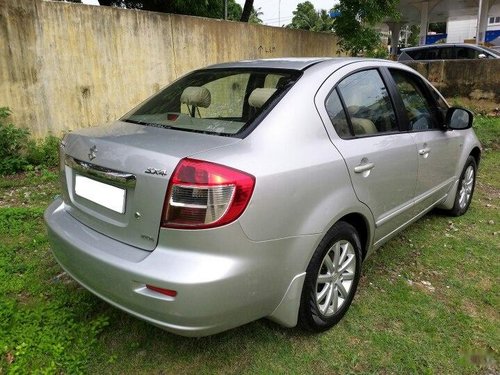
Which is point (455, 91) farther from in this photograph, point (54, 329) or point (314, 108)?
point (54, 329)

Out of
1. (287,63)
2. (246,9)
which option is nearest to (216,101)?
(287,63)

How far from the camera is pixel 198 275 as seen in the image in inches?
71.7

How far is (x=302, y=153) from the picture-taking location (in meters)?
2.17

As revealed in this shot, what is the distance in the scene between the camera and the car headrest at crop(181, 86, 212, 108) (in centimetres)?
282

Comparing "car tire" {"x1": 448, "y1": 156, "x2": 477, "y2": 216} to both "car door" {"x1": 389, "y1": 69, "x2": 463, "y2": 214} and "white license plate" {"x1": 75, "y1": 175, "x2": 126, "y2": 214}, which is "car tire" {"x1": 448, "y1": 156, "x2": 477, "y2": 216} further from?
"white license plate" {"x1": 75, "y1": 175, "x2": 126, "y2": 214}

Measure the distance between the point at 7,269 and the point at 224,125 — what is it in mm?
2000

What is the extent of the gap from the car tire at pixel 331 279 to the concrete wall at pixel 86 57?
4.78 m

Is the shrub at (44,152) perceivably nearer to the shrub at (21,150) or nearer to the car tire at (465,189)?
the shrub at (21,150)

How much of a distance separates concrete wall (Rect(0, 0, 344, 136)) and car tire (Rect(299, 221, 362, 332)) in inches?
188

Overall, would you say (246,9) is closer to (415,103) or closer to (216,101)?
(415,103)

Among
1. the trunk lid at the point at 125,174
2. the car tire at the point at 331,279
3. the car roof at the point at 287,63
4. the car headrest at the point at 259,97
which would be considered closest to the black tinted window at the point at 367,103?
the car roof at the point at 287,63

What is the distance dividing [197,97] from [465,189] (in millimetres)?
3032

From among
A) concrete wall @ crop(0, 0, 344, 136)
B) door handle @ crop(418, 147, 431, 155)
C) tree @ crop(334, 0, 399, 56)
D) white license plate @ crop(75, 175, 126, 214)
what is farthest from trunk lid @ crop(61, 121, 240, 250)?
tree @ crop(334, 0, 399, 56)

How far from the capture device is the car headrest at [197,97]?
282 cm
